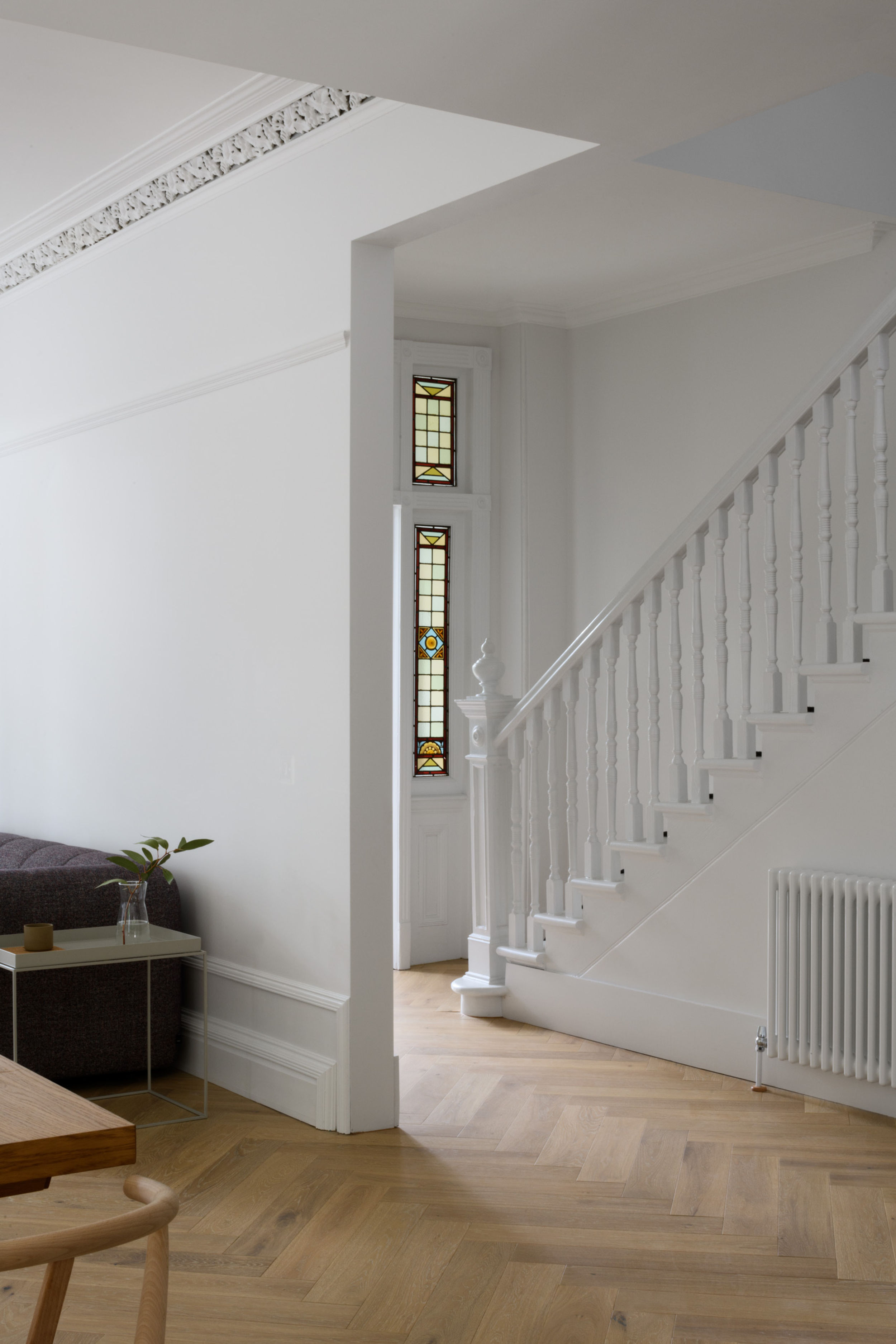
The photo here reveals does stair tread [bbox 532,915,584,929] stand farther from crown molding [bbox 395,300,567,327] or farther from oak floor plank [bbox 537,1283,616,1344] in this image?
crown molding [bbox 395,300,567,327]

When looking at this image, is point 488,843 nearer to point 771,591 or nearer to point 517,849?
point 517,849

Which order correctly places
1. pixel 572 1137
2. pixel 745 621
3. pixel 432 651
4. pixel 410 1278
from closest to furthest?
pixel 410 1278
pixel 572 1137
pixel 745 621
pixel 432 651

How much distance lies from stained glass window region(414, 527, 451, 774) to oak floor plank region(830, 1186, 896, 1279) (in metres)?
3.75

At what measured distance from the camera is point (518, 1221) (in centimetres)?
357

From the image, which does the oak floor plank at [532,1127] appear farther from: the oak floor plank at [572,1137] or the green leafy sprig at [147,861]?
the green leafy sprig at [147,861]

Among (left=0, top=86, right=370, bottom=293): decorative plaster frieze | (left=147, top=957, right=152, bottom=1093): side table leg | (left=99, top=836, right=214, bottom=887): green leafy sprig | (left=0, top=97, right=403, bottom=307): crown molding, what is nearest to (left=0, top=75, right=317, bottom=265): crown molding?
(left=0, top=86, right=370, bottom=293): decorative plaster frieze

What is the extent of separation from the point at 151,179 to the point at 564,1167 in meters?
4.09

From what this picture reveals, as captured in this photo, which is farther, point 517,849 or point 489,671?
point 489,671

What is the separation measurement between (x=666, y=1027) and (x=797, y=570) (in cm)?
188

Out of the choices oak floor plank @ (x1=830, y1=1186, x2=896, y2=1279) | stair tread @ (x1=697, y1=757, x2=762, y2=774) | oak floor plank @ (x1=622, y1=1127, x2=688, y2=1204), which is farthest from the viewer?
stair tread @ (x1=697, y1=757, x2=762, y2=774)

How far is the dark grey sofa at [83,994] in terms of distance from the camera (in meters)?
4.56

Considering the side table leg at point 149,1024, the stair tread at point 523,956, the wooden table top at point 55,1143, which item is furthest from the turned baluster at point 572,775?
the wooden table top at point 55,1143

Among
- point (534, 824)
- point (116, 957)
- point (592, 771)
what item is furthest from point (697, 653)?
point (116, 957)

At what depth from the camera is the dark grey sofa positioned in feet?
15.0
